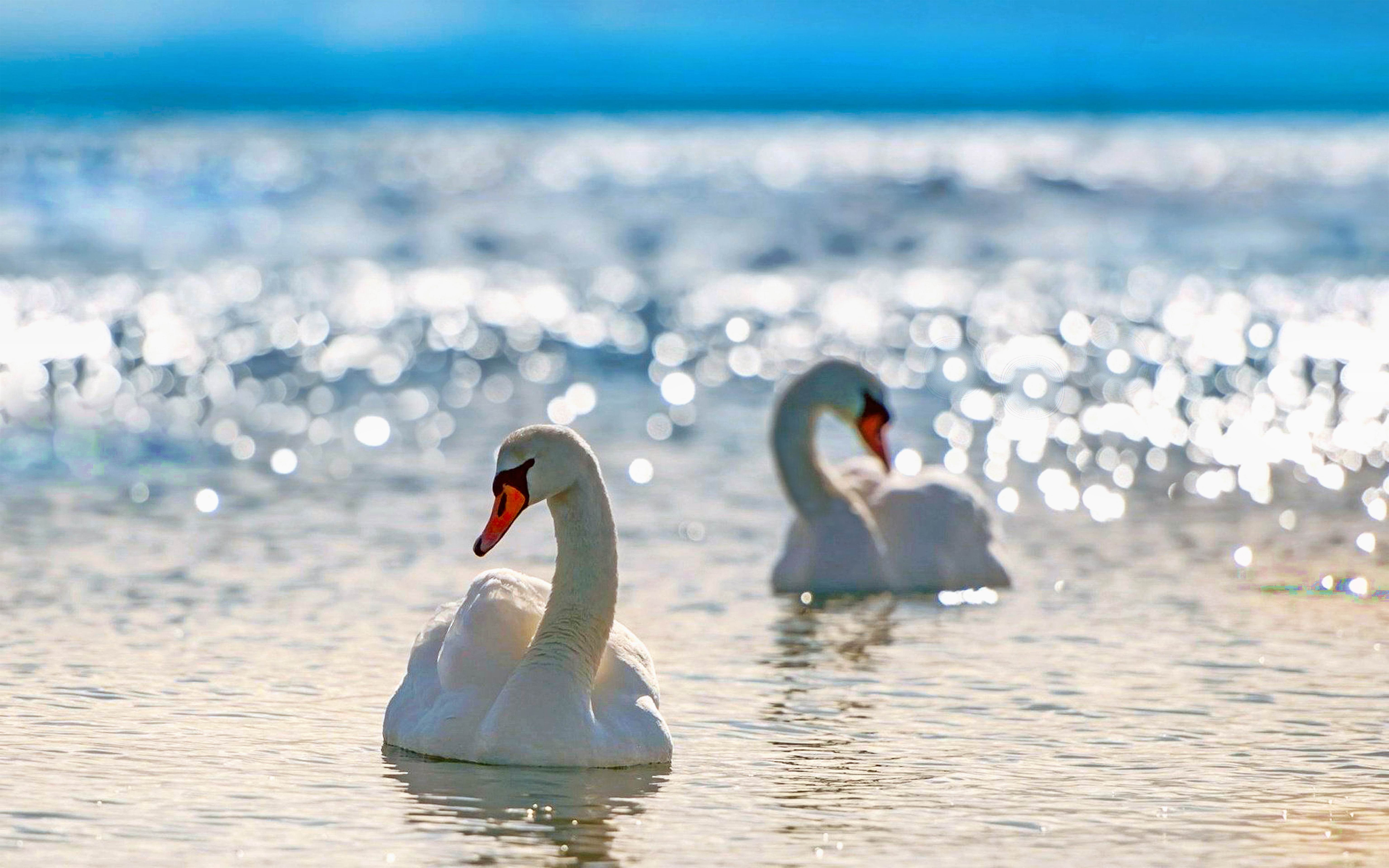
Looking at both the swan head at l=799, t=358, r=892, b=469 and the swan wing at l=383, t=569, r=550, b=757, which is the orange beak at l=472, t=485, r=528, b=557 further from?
the swan head at l=799, t=358, r=892, b=469

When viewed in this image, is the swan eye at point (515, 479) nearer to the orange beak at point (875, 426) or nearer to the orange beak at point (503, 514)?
the orange beak at point (503, 514)

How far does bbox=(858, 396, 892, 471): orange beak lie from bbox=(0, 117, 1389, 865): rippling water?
0.76 metres

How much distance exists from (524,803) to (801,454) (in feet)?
16.3

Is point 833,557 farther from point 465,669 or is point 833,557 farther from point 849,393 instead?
point 465,669

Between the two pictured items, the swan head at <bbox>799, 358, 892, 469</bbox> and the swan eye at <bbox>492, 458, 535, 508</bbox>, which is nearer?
the swan eye at <bbox>492, 458, 535, 508</bbox>

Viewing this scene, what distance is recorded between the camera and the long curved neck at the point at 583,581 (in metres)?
7.84

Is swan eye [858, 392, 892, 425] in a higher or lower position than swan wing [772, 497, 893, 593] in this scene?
higher

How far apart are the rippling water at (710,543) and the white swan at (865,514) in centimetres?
22

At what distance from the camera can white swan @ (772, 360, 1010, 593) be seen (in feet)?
38.1

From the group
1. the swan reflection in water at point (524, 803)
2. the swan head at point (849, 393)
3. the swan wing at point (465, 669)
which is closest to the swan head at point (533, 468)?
the swan wing at point (465, 669)

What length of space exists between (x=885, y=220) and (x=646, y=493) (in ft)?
87.7

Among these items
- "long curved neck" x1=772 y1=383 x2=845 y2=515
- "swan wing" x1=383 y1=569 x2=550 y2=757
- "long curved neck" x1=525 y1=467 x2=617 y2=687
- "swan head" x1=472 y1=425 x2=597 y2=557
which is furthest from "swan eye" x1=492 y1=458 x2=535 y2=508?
"long curved neck" x1=772 y1=383 x2=845 y2=515

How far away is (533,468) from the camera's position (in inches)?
308

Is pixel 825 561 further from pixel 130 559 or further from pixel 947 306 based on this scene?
pixel 947 306
